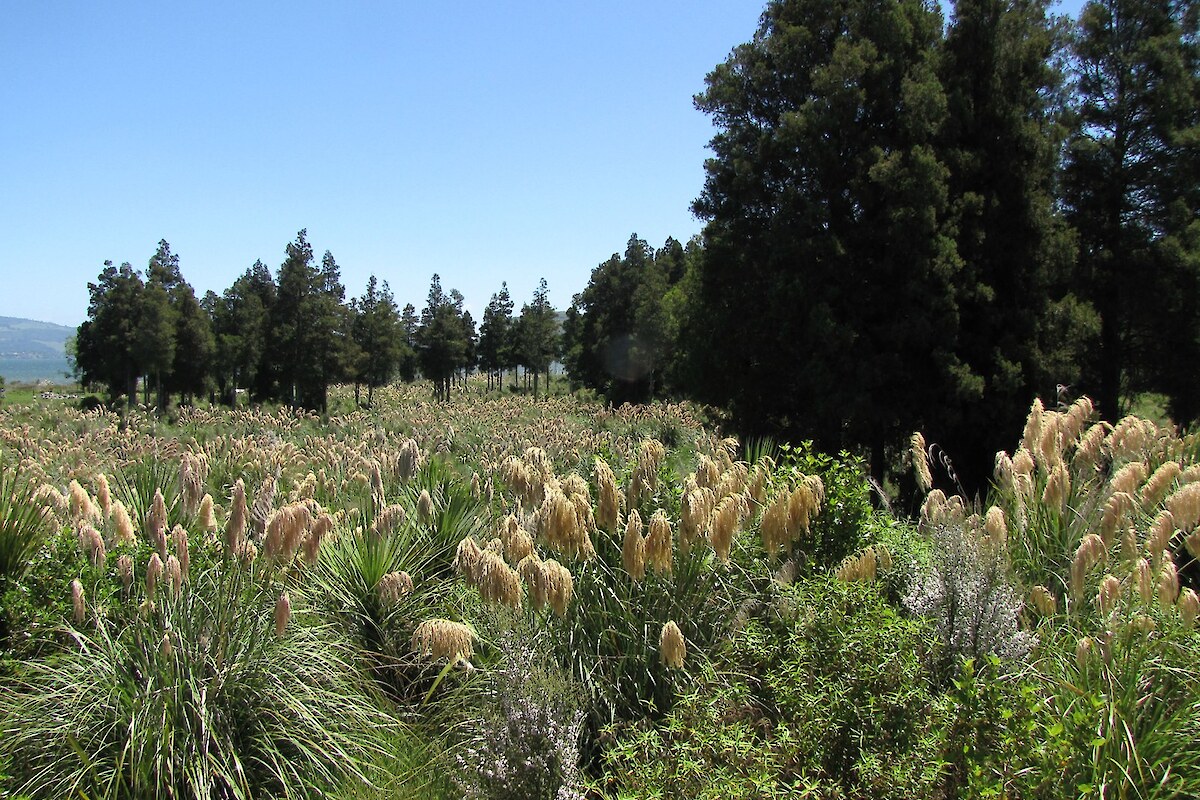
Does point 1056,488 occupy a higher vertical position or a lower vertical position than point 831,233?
lower

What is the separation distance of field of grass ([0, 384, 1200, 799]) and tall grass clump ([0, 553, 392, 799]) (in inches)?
0.8

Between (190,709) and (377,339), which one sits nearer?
(190,709)

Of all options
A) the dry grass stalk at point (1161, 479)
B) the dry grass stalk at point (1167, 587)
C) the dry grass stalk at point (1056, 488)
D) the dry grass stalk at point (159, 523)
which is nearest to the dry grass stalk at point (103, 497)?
the dry grass stalk at point (159, 523)

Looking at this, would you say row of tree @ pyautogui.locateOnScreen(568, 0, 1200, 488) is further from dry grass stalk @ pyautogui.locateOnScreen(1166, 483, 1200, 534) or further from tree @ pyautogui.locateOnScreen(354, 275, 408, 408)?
tree @ pyautogui.locateOnScreen(354, 275, 408, 408)

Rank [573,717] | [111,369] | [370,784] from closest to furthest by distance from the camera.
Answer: [573,717]
[370,784]
[111,369]

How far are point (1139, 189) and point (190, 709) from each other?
24653 mm

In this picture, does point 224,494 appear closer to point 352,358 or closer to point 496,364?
point 352,358

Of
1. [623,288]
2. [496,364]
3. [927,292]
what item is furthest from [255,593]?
[496,364]

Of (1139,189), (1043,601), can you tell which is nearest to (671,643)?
(1043,601)

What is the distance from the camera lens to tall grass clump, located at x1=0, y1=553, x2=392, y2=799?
4207 mm

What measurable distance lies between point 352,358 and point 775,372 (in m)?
30.8

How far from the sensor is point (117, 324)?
40.8 metres

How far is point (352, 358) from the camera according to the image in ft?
146

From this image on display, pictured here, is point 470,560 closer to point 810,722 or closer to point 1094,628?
point 810,722
